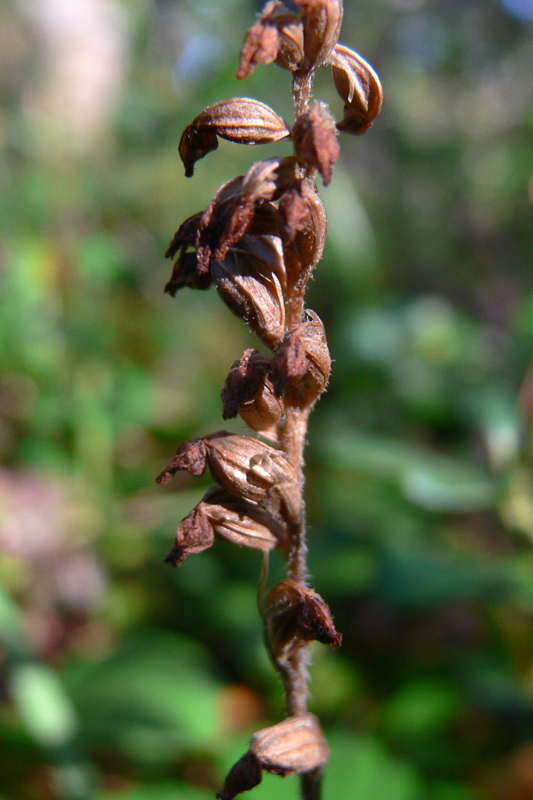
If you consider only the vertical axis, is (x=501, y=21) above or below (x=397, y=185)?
above

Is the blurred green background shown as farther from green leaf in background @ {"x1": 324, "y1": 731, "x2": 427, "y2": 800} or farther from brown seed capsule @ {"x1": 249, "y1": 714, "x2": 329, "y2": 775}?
brown seed capsule @ {"x1": 249, "y1": 714, "x2": 329, "y2": 775}

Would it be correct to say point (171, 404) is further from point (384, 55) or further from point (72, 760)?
point (384, 55)

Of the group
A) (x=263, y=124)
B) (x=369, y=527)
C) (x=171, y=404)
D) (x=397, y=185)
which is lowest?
(x=263, y=124)

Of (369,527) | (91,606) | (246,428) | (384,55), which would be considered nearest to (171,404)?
(91,606)

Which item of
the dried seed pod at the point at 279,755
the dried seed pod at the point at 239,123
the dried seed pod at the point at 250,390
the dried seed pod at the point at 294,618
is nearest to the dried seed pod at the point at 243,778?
the dried seed pod at the point at 279,755

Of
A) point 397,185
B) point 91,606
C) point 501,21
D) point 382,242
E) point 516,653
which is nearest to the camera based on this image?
point 516,653

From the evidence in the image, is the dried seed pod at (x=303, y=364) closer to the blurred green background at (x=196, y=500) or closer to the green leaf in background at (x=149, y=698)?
the blurred green background at (x=196, y=500)

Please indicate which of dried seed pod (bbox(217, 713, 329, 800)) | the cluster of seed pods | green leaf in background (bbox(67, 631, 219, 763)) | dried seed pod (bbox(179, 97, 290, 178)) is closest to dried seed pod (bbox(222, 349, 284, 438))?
the cluster of seed pods
